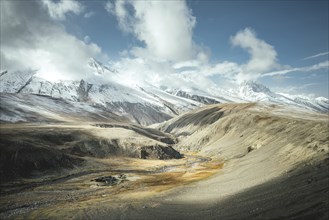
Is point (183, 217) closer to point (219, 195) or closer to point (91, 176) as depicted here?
point (219, 195)

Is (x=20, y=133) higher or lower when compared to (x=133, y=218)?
higher

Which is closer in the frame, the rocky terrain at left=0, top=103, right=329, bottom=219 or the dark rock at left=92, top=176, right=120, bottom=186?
the rocky terrain at left=0, top=103, right=329, bottom=219

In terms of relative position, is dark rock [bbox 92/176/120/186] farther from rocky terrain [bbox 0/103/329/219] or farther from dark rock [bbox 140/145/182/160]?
dark rock [bbox 140/145/182/160]

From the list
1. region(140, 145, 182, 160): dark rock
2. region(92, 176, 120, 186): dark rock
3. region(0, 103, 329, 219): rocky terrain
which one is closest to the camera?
region(0, 103, 329, 219): rocky terrain

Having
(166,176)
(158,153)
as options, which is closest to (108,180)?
(166,176)

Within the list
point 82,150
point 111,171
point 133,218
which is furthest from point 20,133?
point 133,218

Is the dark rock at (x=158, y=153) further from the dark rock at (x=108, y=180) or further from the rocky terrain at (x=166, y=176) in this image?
the dark rock at (x=108, y=180)

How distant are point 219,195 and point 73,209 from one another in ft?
59.0

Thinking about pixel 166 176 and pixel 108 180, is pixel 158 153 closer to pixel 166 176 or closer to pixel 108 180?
pixel 166 176

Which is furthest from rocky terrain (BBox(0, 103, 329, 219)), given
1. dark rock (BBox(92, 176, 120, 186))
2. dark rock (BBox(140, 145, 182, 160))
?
dark rock (BBox(140, 145, 182, 160))

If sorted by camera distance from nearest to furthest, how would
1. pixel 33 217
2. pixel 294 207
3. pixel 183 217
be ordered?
pixel 294 207 → pixel 183 217 → pixel 33 217

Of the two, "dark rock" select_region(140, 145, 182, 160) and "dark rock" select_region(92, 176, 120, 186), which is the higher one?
"dark rock" select_region(140, 145, 182, 160)

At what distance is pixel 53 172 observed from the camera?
68938 millimetres

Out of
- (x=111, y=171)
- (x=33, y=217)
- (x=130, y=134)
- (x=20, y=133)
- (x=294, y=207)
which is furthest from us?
(x=130, y=134)
